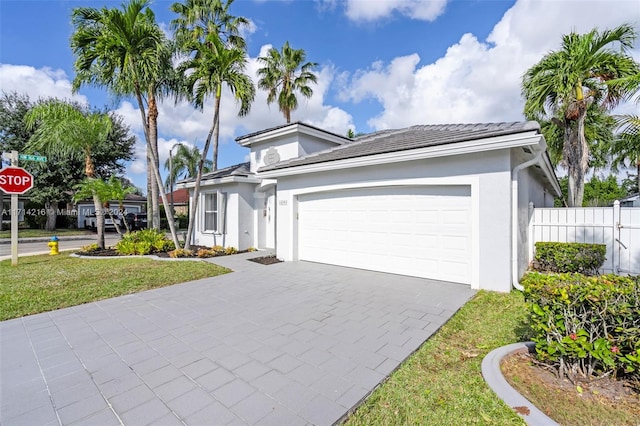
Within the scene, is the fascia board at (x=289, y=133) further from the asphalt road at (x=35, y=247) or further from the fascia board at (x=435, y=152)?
the asphalt road at (x=35, y=247)

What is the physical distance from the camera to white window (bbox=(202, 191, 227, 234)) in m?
12.3

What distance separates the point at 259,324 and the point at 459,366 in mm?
2717

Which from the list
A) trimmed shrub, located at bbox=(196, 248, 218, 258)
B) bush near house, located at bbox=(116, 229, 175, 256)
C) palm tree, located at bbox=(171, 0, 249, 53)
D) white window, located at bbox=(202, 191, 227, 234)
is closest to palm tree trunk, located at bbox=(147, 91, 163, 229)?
bush near house, located at bbox=(116, 229, 175, 256)

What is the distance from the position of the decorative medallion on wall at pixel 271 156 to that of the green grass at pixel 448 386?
9792mm

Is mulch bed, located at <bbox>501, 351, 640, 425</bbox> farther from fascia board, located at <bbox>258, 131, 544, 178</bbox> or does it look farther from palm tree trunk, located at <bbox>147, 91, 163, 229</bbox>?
palm tree trunk, located at <bbox>147, 91, 163, 229</bbox>

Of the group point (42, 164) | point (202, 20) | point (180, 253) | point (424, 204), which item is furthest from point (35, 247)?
point (424, 204)

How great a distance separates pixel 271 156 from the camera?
12555 millimetres

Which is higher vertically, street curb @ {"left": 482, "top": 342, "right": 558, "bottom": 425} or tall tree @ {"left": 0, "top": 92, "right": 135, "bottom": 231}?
tall tree @ {"left": 0, "top": 92, "right": 135, "bottom": 231}

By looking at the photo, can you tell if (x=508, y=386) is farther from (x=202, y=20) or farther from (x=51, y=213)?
(x=51, y=213)

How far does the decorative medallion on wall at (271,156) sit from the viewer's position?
12.4 meters

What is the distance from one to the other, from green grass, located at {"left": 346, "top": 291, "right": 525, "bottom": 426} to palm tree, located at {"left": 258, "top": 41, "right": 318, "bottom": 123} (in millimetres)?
18270

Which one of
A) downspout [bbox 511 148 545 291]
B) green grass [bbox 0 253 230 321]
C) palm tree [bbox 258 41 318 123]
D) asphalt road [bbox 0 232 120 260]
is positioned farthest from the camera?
palm tree [bbox 258 41 318 123]

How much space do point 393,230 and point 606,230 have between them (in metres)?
4.90

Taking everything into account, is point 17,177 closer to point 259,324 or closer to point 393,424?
point 259,324
